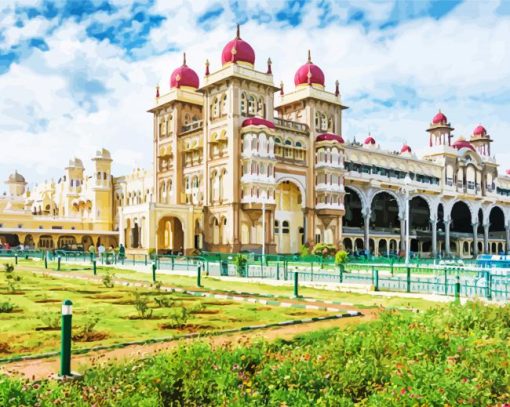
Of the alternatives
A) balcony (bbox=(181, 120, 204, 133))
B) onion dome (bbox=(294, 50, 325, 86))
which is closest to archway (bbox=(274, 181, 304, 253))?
balcony (bbox=(181, 120, 204, 133))

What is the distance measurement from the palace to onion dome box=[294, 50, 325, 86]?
0.16 meters

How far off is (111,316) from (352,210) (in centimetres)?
5516

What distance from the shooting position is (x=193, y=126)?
182 feet

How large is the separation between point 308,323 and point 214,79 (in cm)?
4174

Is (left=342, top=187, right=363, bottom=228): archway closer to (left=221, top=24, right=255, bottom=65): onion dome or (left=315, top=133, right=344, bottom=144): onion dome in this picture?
(left=315, top=133, right=344, bottom=144): onion dome

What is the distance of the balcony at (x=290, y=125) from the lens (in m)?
53.5

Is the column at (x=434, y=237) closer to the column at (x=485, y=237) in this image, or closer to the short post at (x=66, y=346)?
the column at (x=485, y=237)

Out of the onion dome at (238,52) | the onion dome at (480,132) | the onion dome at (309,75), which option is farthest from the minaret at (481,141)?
the onion dome at (238,52)

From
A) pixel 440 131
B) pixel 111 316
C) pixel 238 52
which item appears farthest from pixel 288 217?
pixel 111 316

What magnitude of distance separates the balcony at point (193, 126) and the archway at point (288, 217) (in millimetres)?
9868

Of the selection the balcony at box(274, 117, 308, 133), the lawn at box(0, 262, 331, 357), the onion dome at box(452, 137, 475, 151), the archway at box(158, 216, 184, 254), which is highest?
the onion dome at box(452, 137, 475, 151)

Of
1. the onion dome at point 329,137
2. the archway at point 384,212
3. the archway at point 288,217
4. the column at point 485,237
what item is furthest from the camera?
the column at point 485,237

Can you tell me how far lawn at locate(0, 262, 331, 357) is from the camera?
9998 mm

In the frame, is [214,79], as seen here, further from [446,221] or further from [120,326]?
[120,326]
